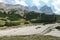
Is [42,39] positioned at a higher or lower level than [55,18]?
higher

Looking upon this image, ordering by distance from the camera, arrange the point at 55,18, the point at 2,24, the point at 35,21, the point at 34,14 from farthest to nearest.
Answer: the point at 34,14 < the point at 55,18 < the point at 35,21 < the point at 2,24

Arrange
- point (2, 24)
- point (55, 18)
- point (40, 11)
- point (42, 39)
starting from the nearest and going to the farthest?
point (42, 39)
point (2, 24)
point (55, 18)
point (40, 11)

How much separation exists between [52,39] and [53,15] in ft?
74.6

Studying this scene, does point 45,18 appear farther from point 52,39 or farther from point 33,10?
point 52,39

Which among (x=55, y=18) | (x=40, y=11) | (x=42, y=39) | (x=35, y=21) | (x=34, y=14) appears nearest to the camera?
(x=42, y=39)

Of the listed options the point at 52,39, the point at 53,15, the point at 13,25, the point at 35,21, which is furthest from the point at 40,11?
the point at 52,39

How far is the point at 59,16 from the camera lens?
132 ft

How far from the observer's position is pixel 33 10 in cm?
4838

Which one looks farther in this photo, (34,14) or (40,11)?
(40,11)

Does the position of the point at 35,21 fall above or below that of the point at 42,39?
Answer: below

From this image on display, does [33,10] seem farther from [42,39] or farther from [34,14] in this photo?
[42,39]

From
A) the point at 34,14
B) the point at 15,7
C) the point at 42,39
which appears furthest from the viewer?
the point at 15,7

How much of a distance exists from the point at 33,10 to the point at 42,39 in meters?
31.0

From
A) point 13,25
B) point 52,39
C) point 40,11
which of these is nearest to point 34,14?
point 40,11
